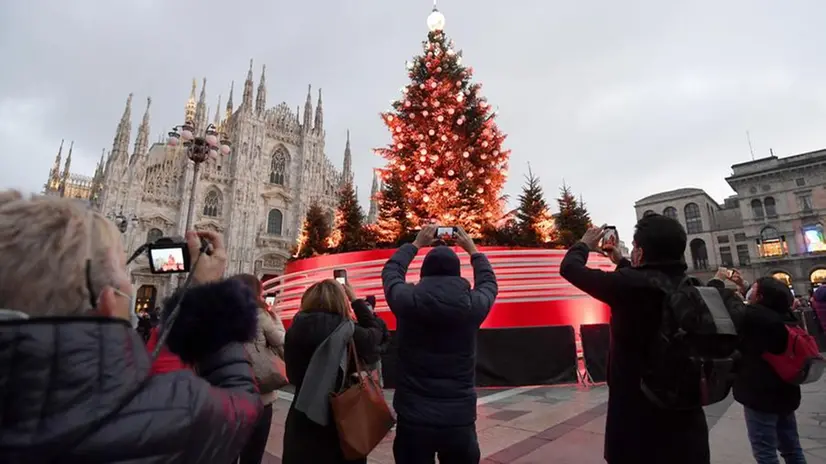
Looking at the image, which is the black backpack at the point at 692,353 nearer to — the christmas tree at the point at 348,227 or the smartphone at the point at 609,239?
the smartphone at the point at 609,239

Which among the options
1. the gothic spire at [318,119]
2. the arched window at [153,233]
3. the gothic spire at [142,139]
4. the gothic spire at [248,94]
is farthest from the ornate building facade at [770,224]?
the gothic spire at [142,139]

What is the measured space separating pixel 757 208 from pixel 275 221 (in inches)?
1749

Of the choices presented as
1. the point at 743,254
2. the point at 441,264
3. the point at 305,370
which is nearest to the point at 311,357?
the point at 305,370

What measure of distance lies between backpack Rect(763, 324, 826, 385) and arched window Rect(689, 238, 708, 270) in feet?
149

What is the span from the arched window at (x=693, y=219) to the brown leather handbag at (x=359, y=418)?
47645 mm

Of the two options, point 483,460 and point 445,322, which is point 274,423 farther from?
point 445,322

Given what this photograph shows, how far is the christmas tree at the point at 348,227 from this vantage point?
35.8 feet

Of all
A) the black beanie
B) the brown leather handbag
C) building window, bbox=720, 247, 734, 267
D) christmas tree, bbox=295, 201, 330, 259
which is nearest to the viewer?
the brown leather handbag

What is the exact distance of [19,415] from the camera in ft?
2.44

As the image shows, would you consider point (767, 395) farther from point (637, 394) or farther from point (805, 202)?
point (805, 202)

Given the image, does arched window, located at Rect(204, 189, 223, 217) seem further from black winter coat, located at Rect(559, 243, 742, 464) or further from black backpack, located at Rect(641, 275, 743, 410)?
black backpack, located at Rect(641, 275, 743, 410)

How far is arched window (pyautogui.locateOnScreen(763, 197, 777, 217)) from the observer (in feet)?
113

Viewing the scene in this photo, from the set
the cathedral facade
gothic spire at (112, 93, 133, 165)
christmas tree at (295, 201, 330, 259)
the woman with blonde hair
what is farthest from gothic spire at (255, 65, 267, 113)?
the woman with blonde hair

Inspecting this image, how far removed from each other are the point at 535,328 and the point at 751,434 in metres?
4.77
